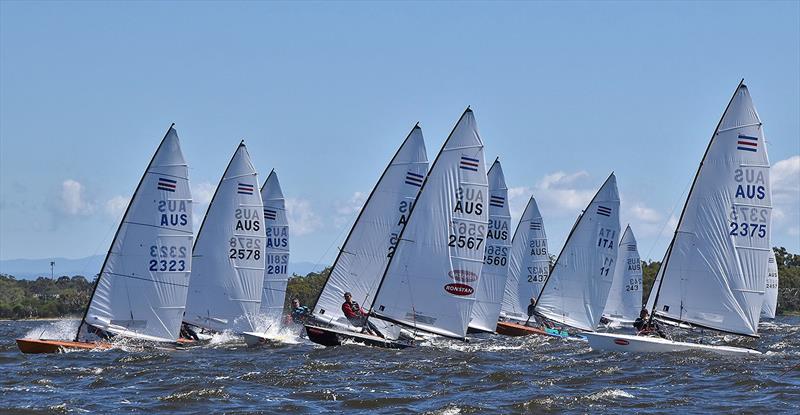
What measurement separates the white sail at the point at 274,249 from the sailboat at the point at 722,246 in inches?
562

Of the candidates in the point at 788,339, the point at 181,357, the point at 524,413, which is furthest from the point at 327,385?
the point at 788,339

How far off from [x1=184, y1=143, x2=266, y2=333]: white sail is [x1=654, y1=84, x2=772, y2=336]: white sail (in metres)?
14.0

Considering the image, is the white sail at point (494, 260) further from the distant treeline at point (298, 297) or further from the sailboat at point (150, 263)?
the distant treeline at point (298, 297)

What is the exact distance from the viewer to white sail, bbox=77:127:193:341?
39062mm

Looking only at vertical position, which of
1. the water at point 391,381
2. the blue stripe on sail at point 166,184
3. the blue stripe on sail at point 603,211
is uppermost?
the blue stripe on sail at point 603,211

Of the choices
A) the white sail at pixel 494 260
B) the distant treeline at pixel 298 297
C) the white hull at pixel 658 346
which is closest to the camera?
the white hull at pixel 658 346

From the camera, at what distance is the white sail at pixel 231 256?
44.1m

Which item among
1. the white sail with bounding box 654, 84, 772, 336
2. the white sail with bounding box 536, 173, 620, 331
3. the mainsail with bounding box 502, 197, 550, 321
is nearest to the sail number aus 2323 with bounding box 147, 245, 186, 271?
the white sail with bounding box 654, 84, 772, 336

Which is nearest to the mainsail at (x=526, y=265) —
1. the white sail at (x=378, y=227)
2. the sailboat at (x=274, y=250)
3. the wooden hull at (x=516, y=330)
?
the wooden hull at (x=516, y=330)

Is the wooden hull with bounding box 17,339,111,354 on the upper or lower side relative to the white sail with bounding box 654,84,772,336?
lower

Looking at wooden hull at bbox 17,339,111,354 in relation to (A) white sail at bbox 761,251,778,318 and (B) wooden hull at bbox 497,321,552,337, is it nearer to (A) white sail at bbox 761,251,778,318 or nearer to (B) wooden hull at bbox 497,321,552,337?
(B) wooden hull at bbox 497,321,552,337

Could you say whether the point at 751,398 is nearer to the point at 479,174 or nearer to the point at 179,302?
the point at 479,174

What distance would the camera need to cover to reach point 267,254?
49.3 meters

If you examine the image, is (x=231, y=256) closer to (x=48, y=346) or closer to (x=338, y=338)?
(x=338, y=338)
